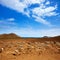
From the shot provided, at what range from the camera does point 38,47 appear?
979 centimetres

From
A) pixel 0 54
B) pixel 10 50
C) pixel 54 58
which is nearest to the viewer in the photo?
pixel 54 58

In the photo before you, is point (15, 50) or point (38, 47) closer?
point (15, 50)

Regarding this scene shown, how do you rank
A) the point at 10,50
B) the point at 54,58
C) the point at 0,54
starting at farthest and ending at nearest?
the point at 10,50, the point at 0,54, the point at 54,58

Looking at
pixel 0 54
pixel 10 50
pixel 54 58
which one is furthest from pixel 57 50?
pixel 0 54

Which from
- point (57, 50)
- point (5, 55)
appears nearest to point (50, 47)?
point (57, 50)

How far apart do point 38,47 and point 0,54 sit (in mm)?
2881

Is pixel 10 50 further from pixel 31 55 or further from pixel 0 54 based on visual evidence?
pixel 31 55

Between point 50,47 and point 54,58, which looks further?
point 50,47

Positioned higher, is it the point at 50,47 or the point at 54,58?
the point at 50,47

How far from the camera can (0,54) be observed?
8.57 metres

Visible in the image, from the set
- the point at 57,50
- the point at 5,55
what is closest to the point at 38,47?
the point at 57,50

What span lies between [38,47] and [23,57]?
80.0 inches

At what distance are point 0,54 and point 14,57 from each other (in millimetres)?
1114

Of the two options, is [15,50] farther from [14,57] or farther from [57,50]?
[57,50]
